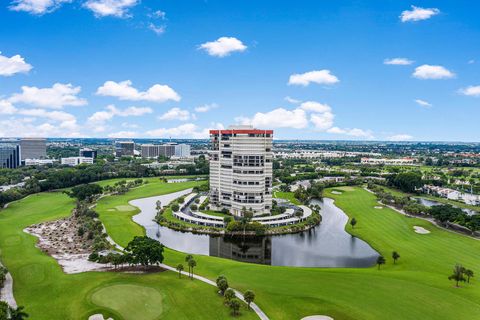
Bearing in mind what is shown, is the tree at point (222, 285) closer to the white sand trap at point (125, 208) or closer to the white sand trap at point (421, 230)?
the white sand trap at point (421, 230)

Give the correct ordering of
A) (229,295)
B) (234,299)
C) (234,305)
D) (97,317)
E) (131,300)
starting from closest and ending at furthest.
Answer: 1. (97,317)
2. (234,305)
3. (234,299)
4. (229,295)
5. (131,300)

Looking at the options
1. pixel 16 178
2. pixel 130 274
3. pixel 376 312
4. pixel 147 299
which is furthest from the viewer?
pixel 16 178

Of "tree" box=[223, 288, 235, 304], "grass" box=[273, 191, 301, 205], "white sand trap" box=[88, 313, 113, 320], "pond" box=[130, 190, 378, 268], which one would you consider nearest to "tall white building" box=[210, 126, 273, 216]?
"pond" box=[130, 190, 378, 268]

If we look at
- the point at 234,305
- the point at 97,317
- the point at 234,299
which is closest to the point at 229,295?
the point at 234,299

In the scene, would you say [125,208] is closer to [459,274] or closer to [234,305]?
[234,305]

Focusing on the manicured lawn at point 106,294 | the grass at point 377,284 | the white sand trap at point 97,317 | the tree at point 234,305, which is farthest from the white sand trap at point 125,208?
the tree at point 234,305

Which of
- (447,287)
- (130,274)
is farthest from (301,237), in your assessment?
(130,274)

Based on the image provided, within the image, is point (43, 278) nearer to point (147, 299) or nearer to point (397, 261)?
point (147, 299)
